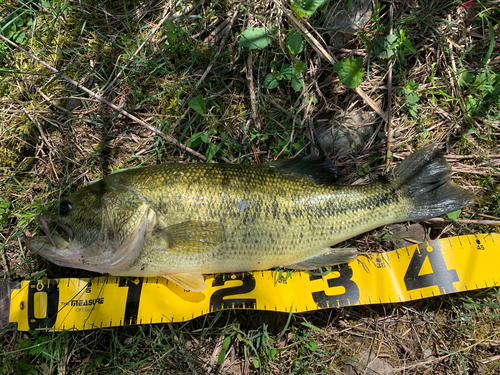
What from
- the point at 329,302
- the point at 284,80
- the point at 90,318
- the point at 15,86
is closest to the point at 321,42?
the point at 284,80

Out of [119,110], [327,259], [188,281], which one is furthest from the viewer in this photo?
[119,110]

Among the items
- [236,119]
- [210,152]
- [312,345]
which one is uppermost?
[236,119]

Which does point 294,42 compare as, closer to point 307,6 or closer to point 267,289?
point 307,6

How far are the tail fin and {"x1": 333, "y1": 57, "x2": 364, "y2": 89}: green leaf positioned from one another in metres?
0.98

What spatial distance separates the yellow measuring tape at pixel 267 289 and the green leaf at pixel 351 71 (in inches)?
72.6

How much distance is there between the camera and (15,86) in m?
3.29

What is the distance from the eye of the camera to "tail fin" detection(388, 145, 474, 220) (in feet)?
9.42

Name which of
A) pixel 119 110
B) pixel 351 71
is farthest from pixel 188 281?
pixel 351 71

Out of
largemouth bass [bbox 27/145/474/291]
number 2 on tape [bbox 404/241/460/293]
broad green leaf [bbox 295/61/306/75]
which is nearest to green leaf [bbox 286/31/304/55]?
broad green leaf [bbox 295/61/306/75]

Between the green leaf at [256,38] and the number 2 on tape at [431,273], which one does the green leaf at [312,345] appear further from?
the green leaf at [256,38]

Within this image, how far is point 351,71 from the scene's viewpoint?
2.97 meters

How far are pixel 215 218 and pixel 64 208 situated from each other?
139 centimetres

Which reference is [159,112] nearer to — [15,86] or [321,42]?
[15,86]

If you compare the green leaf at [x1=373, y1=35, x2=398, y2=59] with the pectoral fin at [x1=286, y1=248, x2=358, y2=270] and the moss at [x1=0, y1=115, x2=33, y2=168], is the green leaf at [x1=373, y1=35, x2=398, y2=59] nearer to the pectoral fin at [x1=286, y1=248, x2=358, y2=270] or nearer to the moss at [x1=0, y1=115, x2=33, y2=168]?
the pectoral fin at [x1=286, y1=248, x2=358, y2=270]
